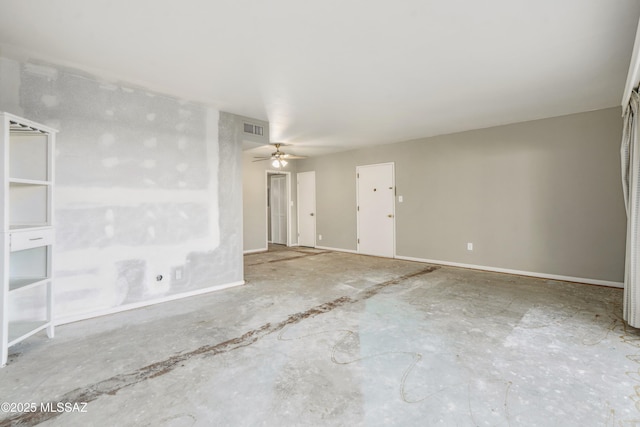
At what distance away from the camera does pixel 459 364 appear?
221 centimetres

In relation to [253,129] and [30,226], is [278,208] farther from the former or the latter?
[30,226]

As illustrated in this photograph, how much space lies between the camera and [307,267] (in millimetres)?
5629

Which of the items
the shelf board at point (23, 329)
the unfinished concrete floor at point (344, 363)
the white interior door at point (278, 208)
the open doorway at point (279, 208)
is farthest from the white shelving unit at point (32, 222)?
the white interior door at point (278, 208)

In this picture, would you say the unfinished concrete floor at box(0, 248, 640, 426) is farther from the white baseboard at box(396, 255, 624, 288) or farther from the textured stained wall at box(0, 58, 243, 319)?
the white baseboard at box(396, 255, 624, 288)

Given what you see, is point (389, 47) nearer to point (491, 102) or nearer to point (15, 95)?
point (491, 102)

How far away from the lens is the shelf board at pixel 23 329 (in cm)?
235

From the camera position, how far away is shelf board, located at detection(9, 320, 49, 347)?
92.4 inches

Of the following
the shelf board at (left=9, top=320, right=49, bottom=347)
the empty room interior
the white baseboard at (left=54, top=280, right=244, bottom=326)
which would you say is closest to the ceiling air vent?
the empty room interior

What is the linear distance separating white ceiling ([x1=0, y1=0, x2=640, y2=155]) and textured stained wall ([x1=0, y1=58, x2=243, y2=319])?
0.93ft

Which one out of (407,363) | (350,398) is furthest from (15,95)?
(407,363)

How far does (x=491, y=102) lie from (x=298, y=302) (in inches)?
139

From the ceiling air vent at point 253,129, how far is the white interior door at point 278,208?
393 cm

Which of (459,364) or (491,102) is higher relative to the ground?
(491,102)

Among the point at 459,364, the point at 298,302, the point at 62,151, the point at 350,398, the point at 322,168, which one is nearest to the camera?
the point at 350,398
